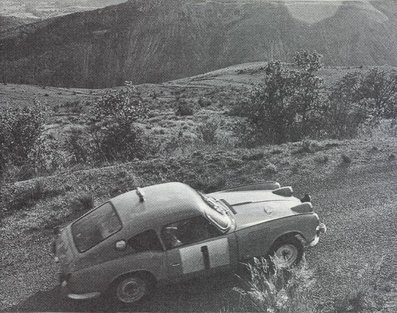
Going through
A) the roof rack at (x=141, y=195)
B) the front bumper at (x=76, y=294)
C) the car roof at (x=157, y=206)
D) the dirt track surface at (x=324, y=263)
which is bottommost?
the dirt track surface at (x=324, y=263)

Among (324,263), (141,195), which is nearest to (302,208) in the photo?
(324,263)

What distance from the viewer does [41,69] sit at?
7506 cm

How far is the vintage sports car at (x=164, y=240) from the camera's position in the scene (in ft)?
22.1

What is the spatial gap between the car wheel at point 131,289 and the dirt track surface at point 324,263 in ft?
0.51

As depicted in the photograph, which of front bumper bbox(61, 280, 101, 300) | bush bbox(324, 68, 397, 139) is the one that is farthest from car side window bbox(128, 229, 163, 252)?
bush bbox(324, 68, 397, 139)

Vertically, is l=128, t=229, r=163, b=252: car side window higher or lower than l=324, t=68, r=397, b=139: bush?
higher

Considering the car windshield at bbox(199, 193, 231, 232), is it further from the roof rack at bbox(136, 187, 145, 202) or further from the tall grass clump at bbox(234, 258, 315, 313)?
the roof rack at bbox(136, 187, 145, 202)

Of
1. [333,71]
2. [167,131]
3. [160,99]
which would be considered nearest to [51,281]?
[167,131]

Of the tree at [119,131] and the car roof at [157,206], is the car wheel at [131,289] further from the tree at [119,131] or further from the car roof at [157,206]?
the tree at [119,131]

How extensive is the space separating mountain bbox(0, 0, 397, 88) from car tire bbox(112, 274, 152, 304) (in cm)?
6704

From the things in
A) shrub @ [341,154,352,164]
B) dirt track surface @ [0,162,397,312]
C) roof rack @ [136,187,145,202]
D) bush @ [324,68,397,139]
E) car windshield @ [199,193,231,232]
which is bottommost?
bush @ [324,68,397,139]

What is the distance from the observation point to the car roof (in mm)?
6926

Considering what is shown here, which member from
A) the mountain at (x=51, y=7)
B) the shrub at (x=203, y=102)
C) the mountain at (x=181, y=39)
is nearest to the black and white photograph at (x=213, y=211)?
the shrub at (x=203, y=102)

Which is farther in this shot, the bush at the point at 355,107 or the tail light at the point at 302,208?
the bush at the point at 355,107
